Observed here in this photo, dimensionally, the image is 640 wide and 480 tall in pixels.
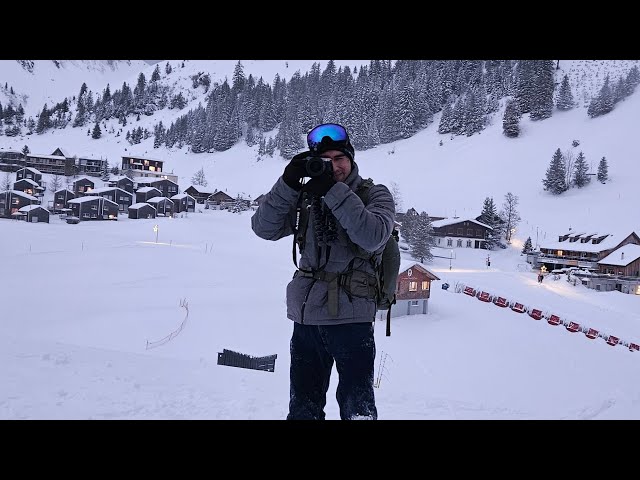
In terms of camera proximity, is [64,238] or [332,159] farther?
[64,238]

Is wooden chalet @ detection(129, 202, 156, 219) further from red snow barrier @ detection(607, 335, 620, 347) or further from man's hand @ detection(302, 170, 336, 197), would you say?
man's hand @ detection(302, 170, 336, 197)

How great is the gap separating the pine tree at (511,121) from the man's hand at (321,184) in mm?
72229

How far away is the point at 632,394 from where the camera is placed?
12055 millimetres

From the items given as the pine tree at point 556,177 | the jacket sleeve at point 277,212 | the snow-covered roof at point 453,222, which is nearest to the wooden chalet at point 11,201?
the snow-covered roof at point 453,222

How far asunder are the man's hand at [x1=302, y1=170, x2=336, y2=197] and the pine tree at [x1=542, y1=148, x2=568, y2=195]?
57738mm

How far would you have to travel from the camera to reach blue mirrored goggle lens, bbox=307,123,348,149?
2.40 meters

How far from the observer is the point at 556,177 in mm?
51625

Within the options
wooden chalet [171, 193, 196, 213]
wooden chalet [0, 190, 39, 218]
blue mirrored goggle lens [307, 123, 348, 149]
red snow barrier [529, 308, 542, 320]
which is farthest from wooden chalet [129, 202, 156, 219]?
blue mirrored goggle lens [307, 123, 348, 149]

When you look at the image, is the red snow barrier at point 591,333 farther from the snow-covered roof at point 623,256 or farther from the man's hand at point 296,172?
the man's hand at point 296,172

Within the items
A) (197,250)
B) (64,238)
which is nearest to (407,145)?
(197,250)

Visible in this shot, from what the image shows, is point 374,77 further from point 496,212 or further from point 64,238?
point 64,238

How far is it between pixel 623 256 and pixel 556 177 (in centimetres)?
2297
